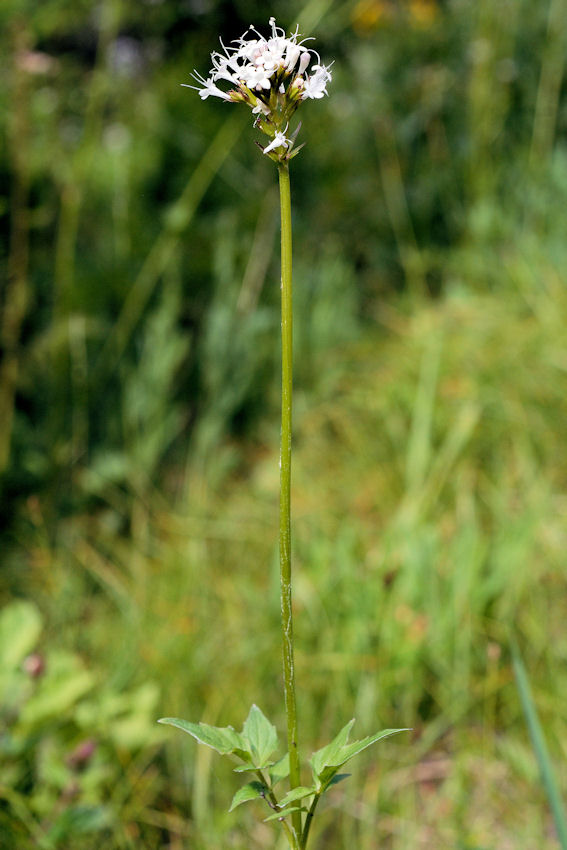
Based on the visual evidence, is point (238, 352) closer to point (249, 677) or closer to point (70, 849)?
point (249, 677)

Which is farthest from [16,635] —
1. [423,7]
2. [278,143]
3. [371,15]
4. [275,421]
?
[423,7]

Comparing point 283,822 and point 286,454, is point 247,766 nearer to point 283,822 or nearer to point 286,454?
point 283,822

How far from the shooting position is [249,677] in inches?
56.7

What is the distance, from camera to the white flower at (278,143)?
56 cm

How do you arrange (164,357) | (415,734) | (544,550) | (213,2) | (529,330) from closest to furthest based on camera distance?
(415,734) → (544,550) → (164,357) → (529,330) → (213,2)

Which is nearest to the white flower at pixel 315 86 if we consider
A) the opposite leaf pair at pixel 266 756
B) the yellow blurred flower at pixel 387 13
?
the opposite leaf pair at pixel 266 756

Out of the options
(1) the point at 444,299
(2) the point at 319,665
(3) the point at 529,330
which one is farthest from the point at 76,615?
(1) the point at 444,299

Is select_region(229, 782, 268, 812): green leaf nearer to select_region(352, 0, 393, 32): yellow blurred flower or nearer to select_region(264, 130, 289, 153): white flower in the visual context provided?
select_region(264, 130, 289, 153): white flower

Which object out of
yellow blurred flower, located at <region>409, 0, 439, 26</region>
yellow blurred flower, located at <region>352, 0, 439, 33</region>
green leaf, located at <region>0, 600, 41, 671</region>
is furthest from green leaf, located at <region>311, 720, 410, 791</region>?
yellow blurred flower, located at <region>409, 0, 439, 26</region>

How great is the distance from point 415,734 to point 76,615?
2.25 ft

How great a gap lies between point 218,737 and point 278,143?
465 mm

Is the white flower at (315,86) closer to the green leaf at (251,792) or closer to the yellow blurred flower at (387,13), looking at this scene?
the green leaf at (251,792)

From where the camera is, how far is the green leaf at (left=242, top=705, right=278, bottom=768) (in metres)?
0.70

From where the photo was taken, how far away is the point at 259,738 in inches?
28.1
